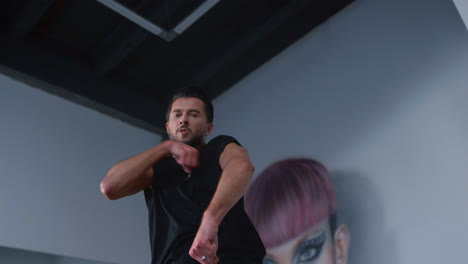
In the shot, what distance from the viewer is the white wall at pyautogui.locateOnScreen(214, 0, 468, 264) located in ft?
9.52

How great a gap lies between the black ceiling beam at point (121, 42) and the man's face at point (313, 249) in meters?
1.75

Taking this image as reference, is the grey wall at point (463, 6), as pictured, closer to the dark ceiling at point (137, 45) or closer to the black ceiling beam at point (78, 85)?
the dark ceiling at point (137, 45)

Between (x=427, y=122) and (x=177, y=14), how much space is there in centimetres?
184

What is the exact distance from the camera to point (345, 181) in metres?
3.35

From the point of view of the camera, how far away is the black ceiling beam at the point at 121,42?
3.91 meters

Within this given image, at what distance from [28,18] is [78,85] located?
62 cm

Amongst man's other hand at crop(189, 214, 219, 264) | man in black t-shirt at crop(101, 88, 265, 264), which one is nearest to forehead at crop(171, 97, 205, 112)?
man in black t-shirt at crop(101, 88, 265, 264)

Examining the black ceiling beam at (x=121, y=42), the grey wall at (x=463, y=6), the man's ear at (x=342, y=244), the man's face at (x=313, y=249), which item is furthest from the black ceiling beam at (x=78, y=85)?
the grey wall at (x=463, y=6)

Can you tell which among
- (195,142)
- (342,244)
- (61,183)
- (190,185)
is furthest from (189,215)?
(61,183)

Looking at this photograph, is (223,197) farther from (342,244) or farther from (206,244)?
(342,244)

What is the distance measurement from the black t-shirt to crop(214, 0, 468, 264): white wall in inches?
67.7

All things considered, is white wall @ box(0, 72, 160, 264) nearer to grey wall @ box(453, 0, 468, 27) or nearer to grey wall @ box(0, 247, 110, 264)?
grey wall @ box(0, 247, 110, 264)

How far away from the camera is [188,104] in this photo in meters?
1.54

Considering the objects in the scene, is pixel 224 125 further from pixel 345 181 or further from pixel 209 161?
pixel 209 161
